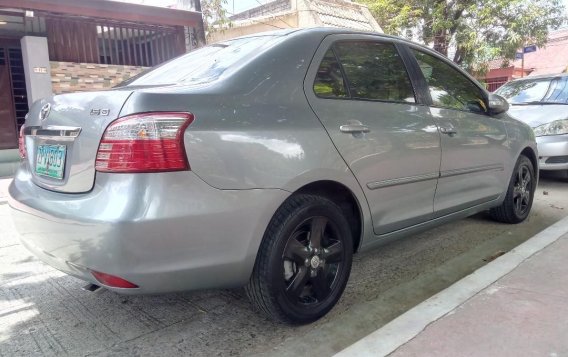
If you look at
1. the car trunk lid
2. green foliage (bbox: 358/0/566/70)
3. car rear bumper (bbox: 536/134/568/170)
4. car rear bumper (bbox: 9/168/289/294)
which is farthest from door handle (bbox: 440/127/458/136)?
green foliage (bbox: 358/0/566/70)

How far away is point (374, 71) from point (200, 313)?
1.88 metres

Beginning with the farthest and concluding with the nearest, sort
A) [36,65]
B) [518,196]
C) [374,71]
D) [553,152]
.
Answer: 1. [36,65]
2. [553,152]
3. [518,196]
4. [374,71]

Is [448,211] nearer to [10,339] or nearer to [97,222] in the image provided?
[97,222]

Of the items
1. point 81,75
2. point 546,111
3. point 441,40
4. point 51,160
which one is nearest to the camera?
point 51,160

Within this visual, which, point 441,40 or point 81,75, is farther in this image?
point 441,40

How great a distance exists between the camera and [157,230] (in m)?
1.98

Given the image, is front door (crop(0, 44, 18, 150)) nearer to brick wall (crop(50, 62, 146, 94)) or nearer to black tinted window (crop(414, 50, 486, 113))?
brick wall (crop(50, 62, 146, 94))

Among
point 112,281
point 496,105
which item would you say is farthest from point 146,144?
point 496,105

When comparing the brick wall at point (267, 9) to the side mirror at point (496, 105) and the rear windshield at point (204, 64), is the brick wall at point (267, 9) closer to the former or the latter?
the side mirror at point (496, 105)

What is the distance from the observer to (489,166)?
3900 millimetres

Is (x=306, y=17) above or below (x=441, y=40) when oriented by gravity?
above

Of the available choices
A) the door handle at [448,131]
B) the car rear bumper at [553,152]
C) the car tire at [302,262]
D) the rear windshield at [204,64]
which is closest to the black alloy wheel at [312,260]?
the car tire at [302,262]

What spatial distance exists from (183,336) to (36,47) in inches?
313

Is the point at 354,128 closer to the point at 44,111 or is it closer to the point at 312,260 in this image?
the point at 312,260
